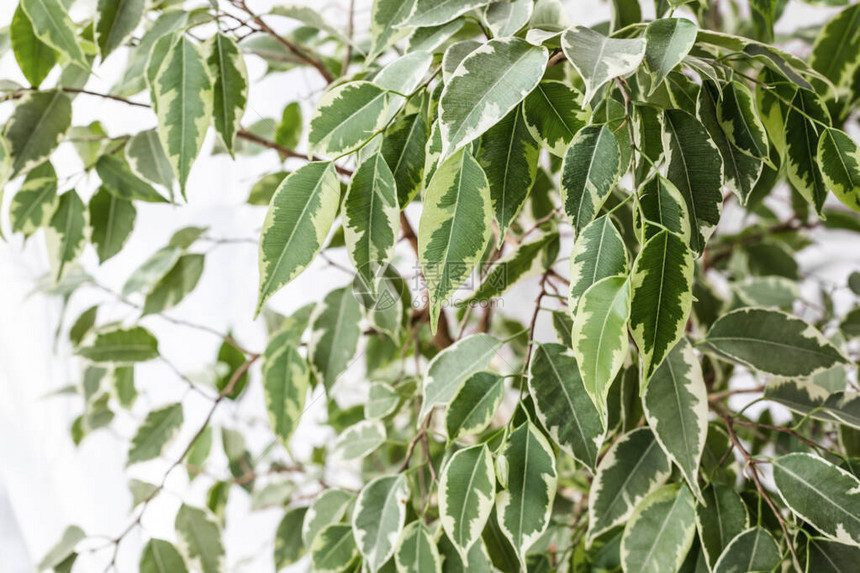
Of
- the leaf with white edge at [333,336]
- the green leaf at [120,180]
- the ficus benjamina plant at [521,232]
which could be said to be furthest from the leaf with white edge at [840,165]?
the green leaf at [120,180]

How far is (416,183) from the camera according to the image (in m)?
0.35

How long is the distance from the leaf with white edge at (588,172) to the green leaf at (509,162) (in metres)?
0.03

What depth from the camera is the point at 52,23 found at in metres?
0.39

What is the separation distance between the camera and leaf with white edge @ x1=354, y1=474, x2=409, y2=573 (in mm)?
417

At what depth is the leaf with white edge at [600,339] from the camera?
27 cm

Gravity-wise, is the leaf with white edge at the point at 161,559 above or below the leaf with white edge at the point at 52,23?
below

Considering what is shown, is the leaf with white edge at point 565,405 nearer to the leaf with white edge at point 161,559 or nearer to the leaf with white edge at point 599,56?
the leaf with white edge at point 599,56

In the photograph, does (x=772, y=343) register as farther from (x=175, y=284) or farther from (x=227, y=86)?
(x=175, y=284)

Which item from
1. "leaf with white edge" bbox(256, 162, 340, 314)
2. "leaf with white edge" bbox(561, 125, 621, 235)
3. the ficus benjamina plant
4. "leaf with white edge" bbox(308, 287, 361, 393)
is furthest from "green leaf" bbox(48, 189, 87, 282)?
"leaf with white edge" bbox(561, 125, 621, 235)

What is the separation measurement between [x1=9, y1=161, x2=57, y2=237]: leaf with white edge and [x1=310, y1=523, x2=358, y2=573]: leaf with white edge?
334 millimetres

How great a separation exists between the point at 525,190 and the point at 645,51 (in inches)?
3.3

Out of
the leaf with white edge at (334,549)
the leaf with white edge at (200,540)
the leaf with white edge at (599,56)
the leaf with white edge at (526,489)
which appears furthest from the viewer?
the leaf with white edge at (200,540)

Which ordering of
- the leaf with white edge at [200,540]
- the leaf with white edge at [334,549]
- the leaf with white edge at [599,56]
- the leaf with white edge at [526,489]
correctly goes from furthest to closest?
the leaf with white edge at [200,540], the leaf with white edge at [334,549], the leaf with white edge at [526,489], the leaf with white edge at [599,56]

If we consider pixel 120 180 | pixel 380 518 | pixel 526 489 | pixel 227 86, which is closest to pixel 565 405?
pixel 526 489
